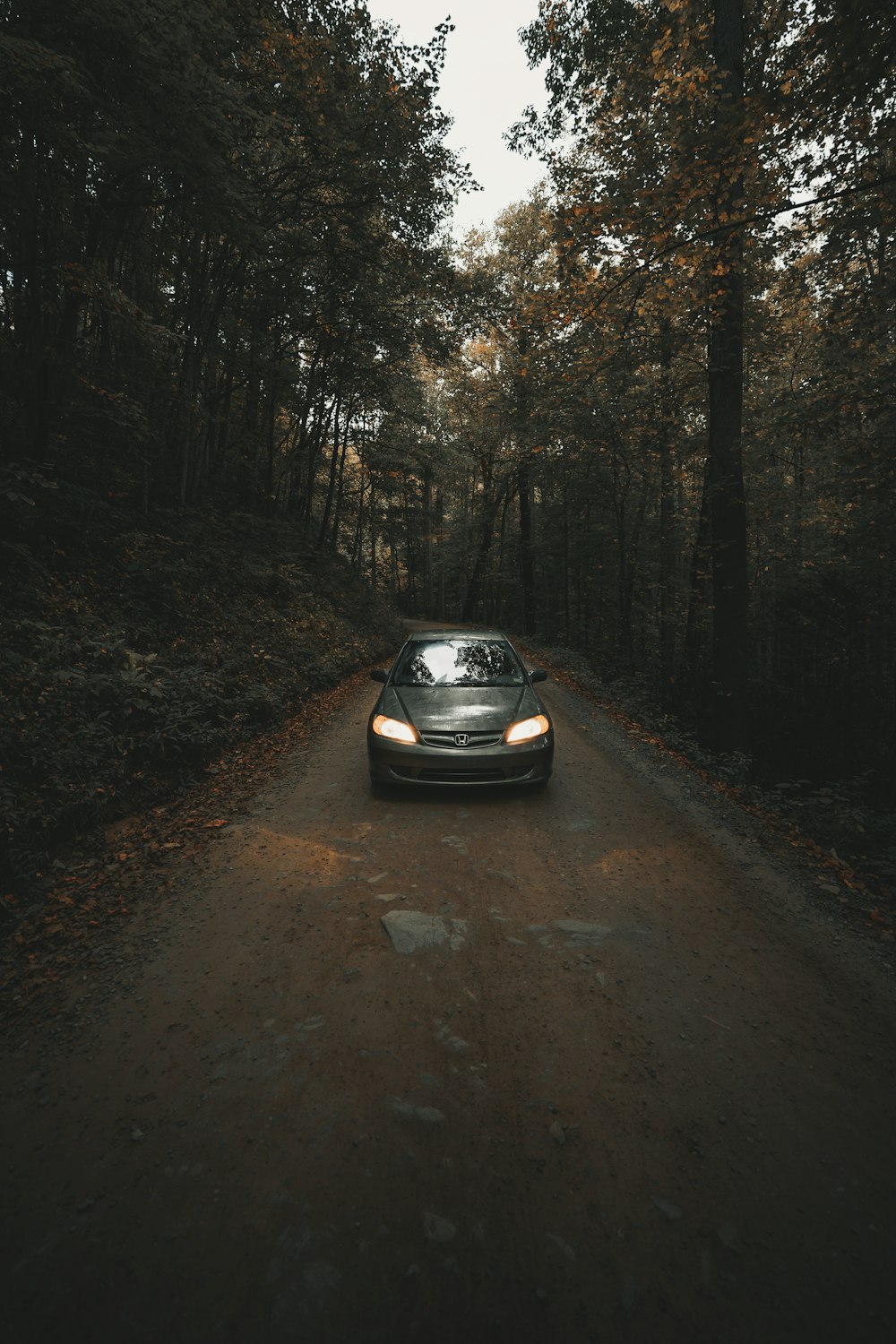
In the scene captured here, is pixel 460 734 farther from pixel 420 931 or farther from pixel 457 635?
pixel 457 635

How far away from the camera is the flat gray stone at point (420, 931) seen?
3.00 m

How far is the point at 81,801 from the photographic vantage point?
4125 millimetres

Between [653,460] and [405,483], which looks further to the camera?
[405,483]

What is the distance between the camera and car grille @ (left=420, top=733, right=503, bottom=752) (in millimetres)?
4824

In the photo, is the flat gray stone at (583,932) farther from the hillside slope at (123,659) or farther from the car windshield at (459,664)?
the hillside slope at (123,659)

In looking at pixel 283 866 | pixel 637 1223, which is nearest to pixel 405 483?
pixel 283 866

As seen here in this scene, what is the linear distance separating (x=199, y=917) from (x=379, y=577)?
45.5 m

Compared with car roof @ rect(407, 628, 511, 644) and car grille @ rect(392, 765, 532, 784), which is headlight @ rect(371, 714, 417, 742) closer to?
car grille @ rect(392, 765, 532, 784)

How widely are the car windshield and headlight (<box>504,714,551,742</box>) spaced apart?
75cm

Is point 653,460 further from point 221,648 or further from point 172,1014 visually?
point 172,1014

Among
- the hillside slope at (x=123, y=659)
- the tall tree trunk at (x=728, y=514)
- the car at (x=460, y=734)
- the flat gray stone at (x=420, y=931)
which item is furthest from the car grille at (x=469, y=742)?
the tall tree trunk at (x=728, y=514)

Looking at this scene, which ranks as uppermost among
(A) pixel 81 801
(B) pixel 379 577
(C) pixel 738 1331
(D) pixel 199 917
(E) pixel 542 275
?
(E) pixel 542 275

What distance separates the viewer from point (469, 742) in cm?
483

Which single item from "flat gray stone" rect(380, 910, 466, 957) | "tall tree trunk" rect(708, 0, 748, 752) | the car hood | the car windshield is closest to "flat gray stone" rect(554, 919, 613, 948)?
"flat gray stone" rect(380, 910, 466, 957)
